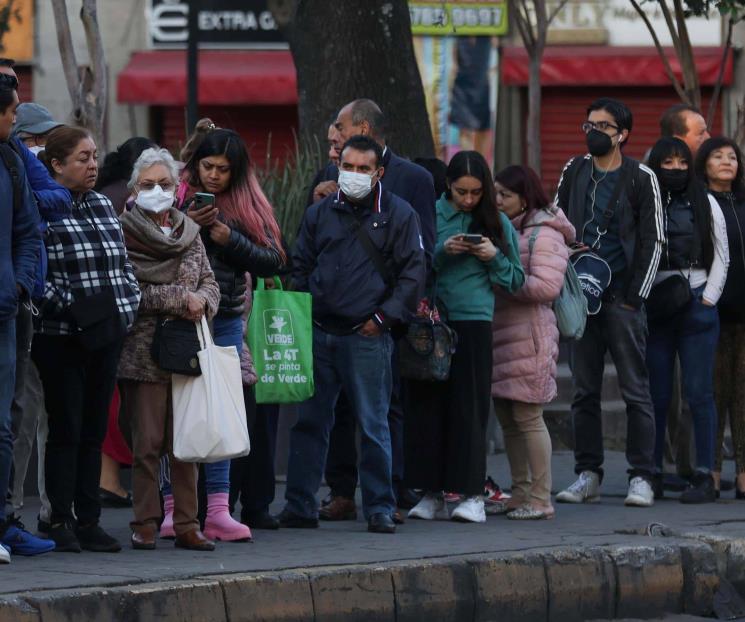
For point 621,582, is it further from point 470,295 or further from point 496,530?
point 470,295

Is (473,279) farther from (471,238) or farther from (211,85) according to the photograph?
(211,85)

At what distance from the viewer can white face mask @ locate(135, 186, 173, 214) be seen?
24.2 feet

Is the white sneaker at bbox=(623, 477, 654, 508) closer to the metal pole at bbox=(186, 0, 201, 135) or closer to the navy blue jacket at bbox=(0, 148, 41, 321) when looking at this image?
the navy blue jacket at bbox=(0, 148, 41, 321)

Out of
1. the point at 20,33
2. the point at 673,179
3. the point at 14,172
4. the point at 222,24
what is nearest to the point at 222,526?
the point at 14,172

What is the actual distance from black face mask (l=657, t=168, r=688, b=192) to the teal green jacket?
1.33m

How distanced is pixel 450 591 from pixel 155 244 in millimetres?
1781

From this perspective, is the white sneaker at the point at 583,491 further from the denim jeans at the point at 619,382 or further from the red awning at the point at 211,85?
the red awning at the point at 211,85

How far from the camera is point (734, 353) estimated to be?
9922 mm

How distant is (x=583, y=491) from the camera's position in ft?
31.4

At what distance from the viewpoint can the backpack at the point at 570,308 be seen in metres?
8.91

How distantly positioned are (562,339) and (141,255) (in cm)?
263

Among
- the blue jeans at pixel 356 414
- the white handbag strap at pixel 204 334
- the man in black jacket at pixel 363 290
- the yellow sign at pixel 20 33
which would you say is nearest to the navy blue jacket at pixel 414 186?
the man in black jacket at pixel 363 290

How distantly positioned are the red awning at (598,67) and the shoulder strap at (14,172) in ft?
47.0

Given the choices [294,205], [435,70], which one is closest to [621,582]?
[294,205]
